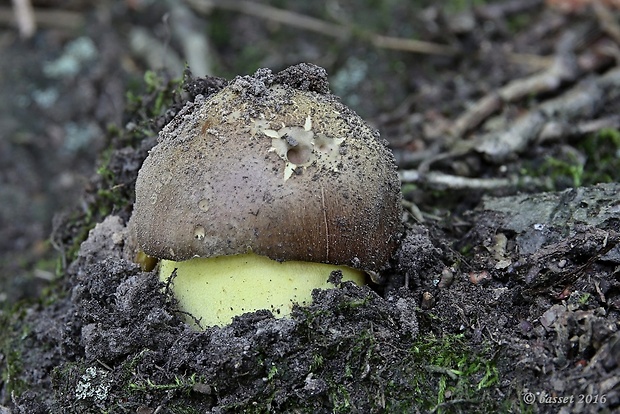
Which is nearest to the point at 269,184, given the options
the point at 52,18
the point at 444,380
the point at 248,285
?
the point at 248,285

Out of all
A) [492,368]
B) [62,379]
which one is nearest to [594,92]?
[492,368]

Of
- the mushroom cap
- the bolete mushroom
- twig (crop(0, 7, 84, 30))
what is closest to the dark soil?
the bolete mushroom

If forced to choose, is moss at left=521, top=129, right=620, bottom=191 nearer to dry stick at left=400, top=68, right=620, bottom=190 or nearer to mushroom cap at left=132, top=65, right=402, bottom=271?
dry stick at left=400, top=68, right=620, bottom=190

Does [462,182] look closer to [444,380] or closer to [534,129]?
[534,129]

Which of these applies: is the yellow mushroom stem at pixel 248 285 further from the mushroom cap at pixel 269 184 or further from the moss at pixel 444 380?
the moss at pixel 444 380

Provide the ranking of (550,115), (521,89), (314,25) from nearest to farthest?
(550,115) < (521,89) < (314,25)

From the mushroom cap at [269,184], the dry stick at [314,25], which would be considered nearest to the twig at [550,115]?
the dry stick at [314,25]
